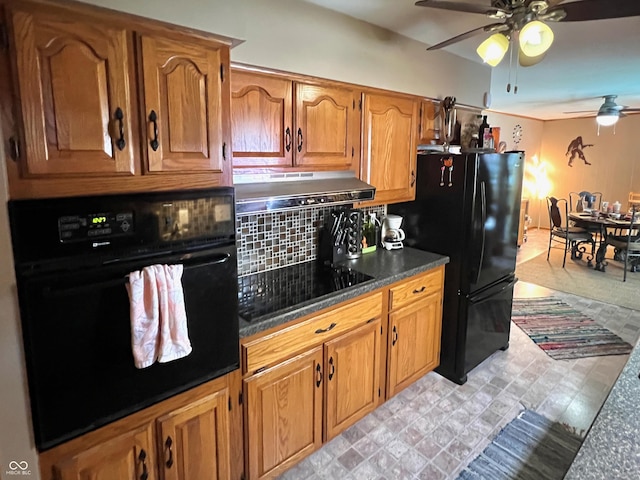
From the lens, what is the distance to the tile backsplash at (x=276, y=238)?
230 centimetres

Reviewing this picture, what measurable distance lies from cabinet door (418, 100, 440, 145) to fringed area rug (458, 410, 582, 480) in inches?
78.1

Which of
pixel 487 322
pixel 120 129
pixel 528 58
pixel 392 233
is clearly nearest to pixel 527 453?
pixel 487 322

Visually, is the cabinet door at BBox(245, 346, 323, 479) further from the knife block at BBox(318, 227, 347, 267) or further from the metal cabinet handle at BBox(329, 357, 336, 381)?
the knife block at BBox(318, 227, 347, 267)

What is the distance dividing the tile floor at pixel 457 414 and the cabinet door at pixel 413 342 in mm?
151

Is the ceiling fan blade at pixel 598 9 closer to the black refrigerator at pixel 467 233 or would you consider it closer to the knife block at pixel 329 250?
the black refrigerator at pixel 467 233

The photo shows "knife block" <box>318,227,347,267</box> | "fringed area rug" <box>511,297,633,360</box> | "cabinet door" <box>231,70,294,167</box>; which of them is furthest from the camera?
"fringed area rug" <box>511,297,633,360</box>

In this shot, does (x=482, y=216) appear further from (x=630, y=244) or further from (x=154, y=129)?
(x=630, y=244)

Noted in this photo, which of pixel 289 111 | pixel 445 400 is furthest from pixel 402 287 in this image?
pixel 289 111

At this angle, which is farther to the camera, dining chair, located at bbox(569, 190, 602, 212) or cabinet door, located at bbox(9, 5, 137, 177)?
dining chair, located at bbox(569, 190, 602, 212)

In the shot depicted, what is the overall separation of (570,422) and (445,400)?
29.6 inches

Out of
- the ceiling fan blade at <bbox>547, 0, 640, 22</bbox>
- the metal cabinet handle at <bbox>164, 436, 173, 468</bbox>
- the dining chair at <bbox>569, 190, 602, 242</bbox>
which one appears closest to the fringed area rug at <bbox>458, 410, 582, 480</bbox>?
the metal cabinet handle at <bbox>164, 436, 173, 468</bbox>

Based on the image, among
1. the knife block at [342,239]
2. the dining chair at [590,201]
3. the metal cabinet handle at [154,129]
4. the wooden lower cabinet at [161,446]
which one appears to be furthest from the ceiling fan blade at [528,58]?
the dining chair at [590,201]

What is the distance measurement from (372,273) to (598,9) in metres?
1.63

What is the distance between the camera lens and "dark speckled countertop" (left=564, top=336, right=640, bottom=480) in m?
0.87
